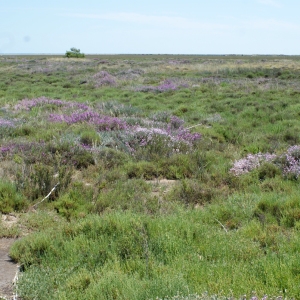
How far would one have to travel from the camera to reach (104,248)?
4508mm

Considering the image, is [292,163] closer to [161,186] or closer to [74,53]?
[161,186]

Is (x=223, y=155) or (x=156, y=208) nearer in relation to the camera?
(x=156, y=208)

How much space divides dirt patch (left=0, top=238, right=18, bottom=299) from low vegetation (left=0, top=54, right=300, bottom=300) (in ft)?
0.40

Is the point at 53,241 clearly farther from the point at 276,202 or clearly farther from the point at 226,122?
the point at 226,122

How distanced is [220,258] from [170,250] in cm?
55

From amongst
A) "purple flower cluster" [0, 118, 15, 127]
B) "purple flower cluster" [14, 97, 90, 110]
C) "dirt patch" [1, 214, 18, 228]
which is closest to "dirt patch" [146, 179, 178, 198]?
"dirt patch" [1, 214, 18, 228]

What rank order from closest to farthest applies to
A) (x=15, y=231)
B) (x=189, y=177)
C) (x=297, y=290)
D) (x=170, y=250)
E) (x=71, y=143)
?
(x=297, y=290), (x=170, y=250), (x=15, y=231), (x=189, y=177), (x=71, y=143)

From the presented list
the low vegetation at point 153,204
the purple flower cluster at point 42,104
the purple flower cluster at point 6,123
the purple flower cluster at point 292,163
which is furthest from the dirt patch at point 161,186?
the purple flower cluster at point 42,104

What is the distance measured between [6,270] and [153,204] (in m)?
2.50

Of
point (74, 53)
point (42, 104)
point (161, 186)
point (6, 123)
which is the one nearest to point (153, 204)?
point (161, 186)

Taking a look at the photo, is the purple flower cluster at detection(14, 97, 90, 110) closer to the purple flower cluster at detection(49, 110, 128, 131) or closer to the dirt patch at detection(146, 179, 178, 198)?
the purple flower cluster at detection(49, 110, 128, 131)

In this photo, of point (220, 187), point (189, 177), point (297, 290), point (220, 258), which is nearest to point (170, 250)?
point (220, 258)

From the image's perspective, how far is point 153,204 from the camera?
618 cm

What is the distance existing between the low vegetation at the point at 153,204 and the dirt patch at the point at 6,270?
4.8 inches
